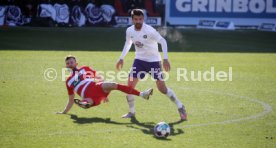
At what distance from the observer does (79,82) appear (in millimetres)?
11625

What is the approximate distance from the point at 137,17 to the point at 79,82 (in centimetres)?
176

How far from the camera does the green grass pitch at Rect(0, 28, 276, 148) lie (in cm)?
956

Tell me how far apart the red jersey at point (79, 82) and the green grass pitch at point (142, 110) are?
18.8 inches

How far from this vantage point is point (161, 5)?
34.8m

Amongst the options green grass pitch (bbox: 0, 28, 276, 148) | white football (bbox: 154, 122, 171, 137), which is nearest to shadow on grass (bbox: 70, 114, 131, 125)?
green grass pitch (bbox: 0, 28, 276, 148)

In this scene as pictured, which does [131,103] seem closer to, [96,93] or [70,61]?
[96,93]

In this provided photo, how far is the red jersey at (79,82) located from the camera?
1159 cm

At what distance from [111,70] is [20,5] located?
15945 mm

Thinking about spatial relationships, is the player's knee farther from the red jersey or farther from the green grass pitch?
the green grass pitch

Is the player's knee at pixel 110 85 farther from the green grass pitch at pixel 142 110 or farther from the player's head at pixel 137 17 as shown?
the player's head at pixel 137 17

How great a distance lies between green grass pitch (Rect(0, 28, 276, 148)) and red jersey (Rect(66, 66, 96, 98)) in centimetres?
48

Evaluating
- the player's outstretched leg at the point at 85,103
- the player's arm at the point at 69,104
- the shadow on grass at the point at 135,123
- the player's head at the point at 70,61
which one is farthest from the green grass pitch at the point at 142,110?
the player's head at the point at 70,61

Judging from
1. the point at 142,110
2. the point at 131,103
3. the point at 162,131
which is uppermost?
the point at 131,103

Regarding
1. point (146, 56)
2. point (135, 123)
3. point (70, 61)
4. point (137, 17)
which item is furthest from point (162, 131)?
point (70, 61)
